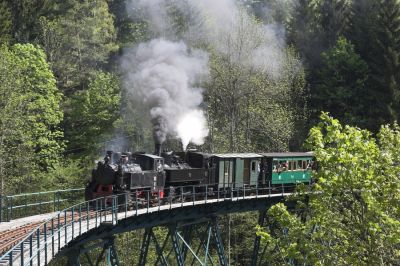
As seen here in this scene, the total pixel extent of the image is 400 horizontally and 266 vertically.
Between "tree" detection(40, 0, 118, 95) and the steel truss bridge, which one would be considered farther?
"tree" detection(40, 0, 118, 95)

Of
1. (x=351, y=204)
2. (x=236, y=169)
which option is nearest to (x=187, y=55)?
(x=236, y=169)

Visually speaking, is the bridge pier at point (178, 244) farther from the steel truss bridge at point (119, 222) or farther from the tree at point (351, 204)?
the tree at point (351, 204)

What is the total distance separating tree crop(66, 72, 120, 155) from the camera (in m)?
49.1

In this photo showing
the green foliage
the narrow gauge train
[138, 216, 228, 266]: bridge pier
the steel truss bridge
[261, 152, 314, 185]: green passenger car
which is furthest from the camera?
the green foliage

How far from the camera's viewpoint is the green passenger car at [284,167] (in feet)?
107

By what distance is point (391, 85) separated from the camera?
149 ft

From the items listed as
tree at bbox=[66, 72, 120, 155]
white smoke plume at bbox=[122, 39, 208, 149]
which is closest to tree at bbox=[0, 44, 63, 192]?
tree at bbox=[66, 72, 120, 155]

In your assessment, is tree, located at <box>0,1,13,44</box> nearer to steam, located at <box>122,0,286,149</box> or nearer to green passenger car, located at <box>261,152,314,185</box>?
steam, located at <box>122,0,286,149</box>

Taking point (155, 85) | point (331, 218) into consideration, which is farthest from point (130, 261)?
point (331, 218)

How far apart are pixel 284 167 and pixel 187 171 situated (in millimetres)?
7126

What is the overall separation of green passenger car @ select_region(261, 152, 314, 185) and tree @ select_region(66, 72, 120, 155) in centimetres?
1948

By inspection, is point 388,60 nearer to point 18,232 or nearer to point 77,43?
point 77,43

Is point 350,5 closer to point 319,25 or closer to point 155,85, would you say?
point 319,25

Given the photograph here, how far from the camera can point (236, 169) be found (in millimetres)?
31266
